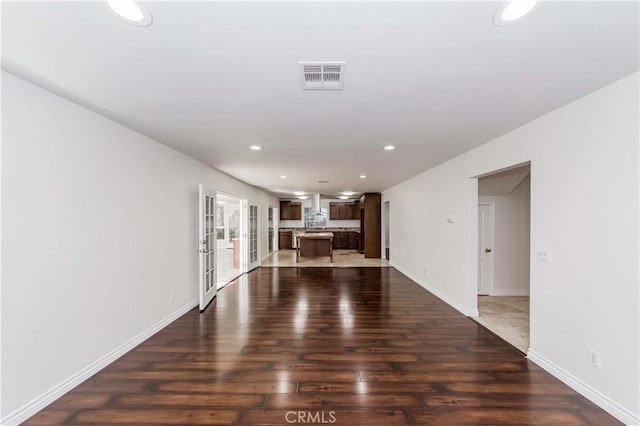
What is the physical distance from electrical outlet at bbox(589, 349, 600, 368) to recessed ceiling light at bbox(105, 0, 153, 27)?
3715 millimetres

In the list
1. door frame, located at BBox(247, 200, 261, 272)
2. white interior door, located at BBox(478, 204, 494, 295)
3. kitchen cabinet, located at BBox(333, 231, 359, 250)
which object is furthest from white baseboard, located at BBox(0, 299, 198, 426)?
kitchen cabinet, located at BBox(333, 231, 359, 250)

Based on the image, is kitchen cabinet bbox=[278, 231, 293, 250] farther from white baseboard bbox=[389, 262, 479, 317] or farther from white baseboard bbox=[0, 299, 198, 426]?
white baseboard bbox=[0, 299, 198, 426]

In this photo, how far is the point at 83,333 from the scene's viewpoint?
7.52 ft

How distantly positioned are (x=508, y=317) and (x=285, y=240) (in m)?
9.25

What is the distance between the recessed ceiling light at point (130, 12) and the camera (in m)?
1.19

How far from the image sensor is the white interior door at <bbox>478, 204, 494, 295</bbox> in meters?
4.75

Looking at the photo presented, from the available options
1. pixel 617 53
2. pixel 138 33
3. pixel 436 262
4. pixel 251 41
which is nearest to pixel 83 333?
pixel 138 33

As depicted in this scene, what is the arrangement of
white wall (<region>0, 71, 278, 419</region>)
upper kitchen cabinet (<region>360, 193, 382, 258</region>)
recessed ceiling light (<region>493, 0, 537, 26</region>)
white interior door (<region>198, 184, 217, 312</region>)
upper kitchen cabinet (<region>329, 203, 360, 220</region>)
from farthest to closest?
upper kitchen cabinet (<region>329, 203, 360, 220</region>) < upper kitchen cabinet (<region>360, 193, 382, 258</region>) < white interior door (<region>198, 184, 217, 312</region>) < white wall (<region>0, 71, 278, 419</region>) < recessed ceiling light (<region>493, 0, 537, 26</region>)

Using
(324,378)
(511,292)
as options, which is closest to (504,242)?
(511,292)

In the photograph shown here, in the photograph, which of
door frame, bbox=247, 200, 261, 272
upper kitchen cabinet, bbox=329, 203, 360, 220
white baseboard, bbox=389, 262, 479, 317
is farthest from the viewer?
upper kitchen cabinet, bbox=329, 203, 360, 220

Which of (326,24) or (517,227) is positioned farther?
(517,227)

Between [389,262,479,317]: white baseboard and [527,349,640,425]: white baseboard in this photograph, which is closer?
[527,349,640,425]: white baseboard

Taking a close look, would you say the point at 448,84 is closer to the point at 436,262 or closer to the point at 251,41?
the point at 251,41

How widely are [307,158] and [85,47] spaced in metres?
2.83
